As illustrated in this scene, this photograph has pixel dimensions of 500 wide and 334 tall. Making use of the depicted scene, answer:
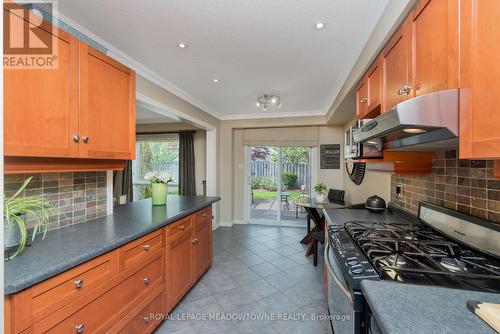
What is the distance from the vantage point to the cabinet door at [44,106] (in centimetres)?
105

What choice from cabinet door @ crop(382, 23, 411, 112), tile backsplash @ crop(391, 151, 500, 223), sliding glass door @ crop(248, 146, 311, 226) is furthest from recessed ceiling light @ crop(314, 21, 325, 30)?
sliding glass door @ crop(248, 146, 311, 226)

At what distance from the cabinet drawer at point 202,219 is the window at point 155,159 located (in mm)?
2774

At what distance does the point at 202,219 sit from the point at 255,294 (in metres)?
0.97

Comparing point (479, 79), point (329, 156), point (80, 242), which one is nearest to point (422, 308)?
point (479, 79)

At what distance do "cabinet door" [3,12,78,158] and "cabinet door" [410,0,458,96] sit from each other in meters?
1.91

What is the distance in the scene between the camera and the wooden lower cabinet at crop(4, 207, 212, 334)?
0.95 meters

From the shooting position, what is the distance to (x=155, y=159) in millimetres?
5301

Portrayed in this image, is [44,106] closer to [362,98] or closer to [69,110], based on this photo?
[69,110]

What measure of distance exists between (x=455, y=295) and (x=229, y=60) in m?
2.28

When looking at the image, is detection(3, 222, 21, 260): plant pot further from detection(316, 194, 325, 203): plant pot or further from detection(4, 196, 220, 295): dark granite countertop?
detection(316, 194, 325, 203): plant pot

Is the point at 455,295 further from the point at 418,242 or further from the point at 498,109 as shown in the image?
the point at 498,109

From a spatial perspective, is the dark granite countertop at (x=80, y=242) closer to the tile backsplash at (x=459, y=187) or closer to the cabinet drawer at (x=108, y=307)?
the cabinet drawer at (x=108, y=307)

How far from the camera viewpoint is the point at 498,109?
67 cm

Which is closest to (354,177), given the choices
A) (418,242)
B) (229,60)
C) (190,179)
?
(418,242)
